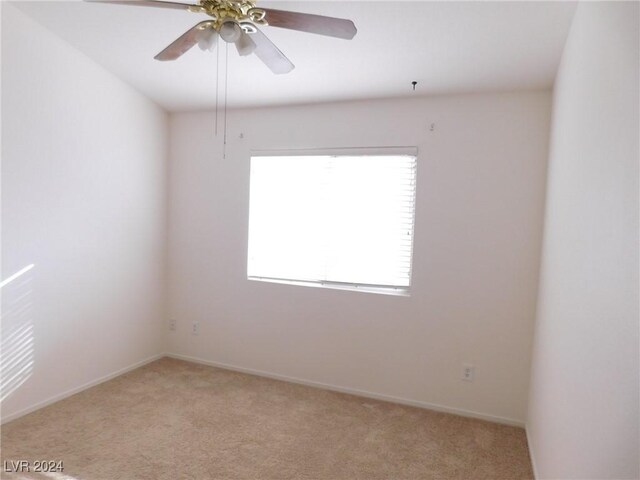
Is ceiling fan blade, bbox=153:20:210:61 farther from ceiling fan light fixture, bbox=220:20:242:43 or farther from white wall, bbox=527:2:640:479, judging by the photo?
white wall, bbox=527:2:640:479

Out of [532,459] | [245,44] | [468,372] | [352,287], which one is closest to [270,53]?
[245,44]

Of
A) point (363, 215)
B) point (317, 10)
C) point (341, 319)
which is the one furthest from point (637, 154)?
point (341, 319)

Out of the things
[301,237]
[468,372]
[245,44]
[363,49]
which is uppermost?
[363,49]

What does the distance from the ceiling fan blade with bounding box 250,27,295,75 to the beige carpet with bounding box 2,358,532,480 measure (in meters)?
2.28

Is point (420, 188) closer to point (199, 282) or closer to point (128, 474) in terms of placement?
point (199, 282)

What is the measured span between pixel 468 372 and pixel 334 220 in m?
1.62

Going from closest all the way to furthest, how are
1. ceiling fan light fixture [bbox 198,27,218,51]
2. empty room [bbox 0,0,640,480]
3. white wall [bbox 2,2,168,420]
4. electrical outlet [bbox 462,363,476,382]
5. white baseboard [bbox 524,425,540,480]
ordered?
ceiling fan light fixture [bbox 198,27,218,51] < empty room [bbox 0,0,640,480] < white baseboard [bbox 524,425,540,480] < white wall [bbox 2,2,168,420] < electrical outlet [bbox 462,363,476,382]

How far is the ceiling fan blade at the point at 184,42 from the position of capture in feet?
5.82

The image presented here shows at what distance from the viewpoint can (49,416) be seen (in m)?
2.79

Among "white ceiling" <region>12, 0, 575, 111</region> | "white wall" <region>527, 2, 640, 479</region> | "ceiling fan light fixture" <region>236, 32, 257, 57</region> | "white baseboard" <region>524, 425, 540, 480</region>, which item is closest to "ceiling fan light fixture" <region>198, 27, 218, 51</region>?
"ceiling fan light fixture" <region>236, 32, 257, 57</region>

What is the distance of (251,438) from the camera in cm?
262

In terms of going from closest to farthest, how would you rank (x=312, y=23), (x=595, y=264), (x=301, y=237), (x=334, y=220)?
(x=595, y=264) → (x=312, y=23) → (x=334, y=220) → (x=301, y=237)

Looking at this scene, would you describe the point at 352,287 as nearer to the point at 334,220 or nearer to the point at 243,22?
the point at 334,220

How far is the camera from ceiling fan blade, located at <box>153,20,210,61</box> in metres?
1.77
